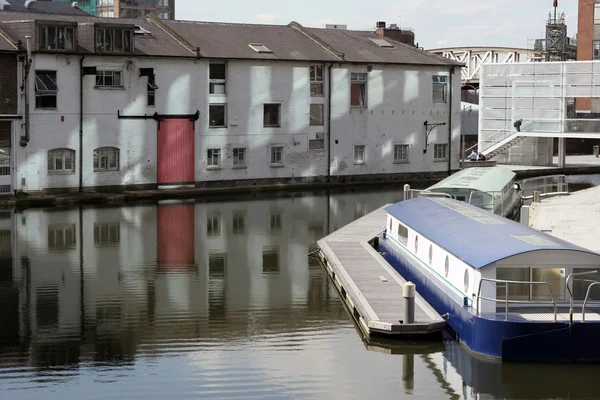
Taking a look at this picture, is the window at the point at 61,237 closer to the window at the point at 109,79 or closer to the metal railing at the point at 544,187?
the window at the point at 109,79

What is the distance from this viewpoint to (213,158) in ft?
170

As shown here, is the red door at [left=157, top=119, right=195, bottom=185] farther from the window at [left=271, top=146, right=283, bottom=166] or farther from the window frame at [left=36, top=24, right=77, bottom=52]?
the window frame at [left=36, top=24, right=77, bottom=52]

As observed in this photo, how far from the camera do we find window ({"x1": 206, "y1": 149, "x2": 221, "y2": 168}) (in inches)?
2028

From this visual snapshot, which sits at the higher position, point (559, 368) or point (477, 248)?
point (477, 248)

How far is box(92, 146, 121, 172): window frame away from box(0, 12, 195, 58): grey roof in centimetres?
436

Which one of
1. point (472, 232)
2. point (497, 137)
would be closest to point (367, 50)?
point (497, 137)

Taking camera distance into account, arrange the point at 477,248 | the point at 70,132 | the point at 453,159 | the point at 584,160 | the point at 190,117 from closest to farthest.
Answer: the point at 477,248 → the point at 70,132 → the point at 190,117 → the point at 453,159 → the point at 584,160

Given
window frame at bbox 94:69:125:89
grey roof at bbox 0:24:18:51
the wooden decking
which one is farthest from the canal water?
window frame at bbox 94:69:125:89

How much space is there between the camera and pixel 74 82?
155 ft

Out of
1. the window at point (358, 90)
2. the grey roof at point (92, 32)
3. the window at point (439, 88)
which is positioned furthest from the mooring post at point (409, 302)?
the window at point (439, 88)

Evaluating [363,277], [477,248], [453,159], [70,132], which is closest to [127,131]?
[70,132]

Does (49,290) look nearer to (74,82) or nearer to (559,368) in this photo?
(559,368)

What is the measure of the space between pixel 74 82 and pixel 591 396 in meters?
33.1

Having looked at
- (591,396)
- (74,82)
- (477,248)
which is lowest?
(591,396)
